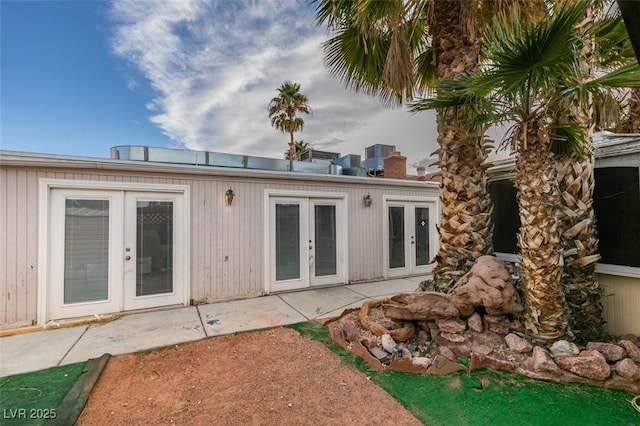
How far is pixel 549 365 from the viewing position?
110 inches

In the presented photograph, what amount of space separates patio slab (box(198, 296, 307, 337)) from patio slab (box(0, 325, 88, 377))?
66.5 inches

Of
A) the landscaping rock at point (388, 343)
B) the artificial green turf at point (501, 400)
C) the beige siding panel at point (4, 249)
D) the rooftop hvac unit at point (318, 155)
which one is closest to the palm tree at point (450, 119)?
the landscaping rock at point (388, 343)

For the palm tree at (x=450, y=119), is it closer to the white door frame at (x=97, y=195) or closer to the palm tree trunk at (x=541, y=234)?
the palm tree trunk at (x=541, y=234)

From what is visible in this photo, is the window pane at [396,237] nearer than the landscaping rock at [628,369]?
No

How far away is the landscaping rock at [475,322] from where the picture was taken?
3.42m

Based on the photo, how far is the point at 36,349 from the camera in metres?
3.50

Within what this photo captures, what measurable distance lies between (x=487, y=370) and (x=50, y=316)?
631 centimetres

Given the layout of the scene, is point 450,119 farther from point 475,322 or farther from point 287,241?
point 287,241

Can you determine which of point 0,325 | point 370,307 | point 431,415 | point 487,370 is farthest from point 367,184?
point 0,325

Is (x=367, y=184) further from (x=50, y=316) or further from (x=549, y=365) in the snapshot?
(x=50, y=316)

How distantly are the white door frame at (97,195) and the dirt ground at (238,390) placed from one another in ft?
6.59

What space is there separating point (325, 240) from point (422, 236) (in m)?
3.04

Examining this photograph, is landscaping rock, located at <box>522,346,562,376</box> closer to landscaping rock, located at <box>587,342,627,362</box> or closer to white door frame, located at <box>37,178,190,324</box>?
landscaping rock, located at <box>587,342,627,362</box>

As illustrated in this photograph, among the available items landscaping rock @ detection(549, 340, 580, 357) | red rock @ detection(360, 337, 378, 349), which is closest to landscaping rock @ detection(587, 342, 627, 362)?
landscaping rock @ detection(549, 340, 580, 357)
